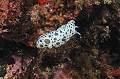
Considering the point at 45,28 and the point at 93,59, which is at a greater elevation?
the point at 45,28

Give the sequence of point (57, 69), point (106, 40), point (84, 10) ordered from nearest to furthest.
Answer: point (57, 69)
point (84, 10)
point (106, 40)

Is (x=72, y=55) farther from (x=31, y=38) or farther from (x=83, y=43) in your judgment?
(x=31, y=38)

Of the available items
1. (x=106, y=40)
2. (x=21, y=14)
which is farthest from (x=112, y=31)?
(x=21, y=14)

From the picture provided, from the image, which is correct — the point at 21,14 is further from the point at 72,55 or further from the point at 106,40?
the point at 106,40

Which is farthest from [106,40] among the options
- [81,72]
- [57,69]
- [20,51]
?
[20,51]

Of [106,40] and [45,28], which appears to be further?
[106,40]

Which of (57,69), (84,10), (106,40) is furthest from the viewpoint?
(106,40)

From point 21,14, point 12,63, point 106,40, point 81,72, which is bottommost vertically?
point 81,72
